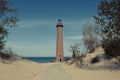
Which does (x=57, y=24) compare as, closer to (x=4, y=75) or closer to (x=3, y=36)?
(x=3, y=36)

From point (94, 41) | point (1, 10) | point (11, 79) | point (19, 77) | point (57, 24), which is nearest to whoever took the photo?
point (11, 79)

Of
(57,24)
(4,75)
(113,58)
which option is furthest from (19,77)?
(57,24)

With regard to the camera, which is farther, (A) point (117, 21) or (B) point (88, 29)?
(B) point (88, 29)

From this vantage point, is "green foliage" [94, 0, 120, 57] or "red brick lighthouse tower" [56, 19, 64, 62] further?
"red brick lighthouse tower" [56, 19, 64, 62]

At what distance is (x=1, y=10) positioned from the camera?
24.8 meters

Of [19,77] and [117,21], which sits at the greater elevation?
[117,21]

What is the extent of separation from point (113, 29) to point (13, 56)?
13729mm

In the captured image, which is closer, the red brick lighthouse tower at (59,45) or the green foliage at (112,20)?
the green foliage at (112,20)

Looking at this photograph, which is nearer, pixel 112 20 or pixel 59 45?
pixel 112 20

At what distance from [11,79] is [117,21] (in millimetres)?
11747

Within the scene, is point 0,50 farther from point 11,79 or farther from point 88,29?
point 88,29

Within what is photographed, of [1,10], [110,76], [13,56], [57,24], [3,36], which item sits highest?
[57,24]

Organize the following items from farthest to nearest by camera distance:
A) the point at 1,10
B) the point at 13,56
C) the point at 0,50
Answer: the point at 13,56
the point at 0,50
the point at 1,10

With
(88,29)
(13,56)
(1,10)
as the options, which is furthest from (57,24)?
(1,10)
